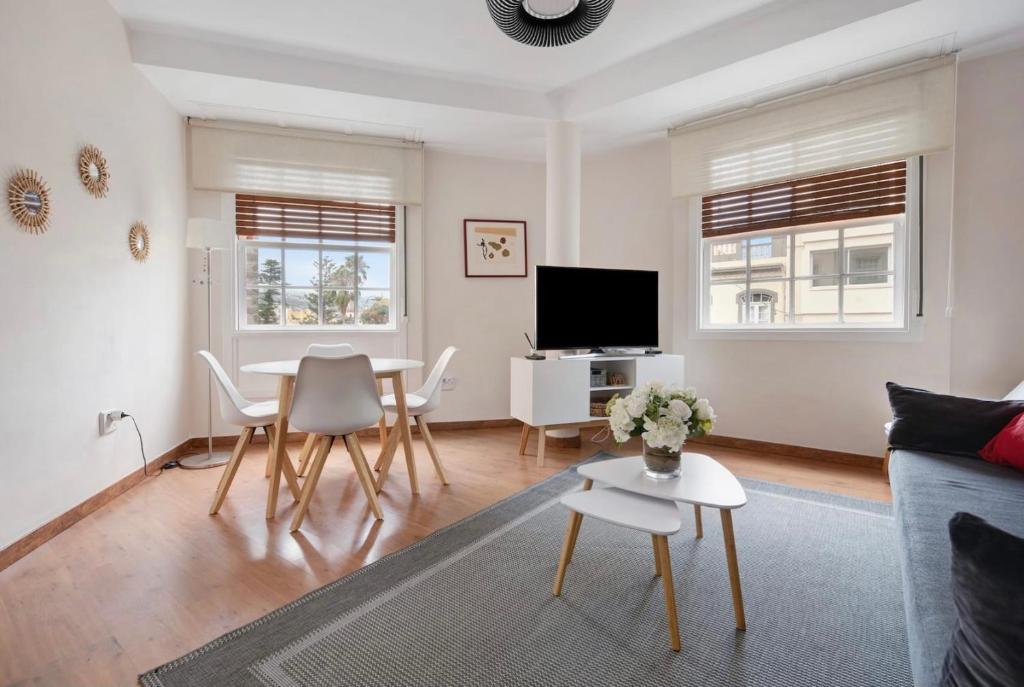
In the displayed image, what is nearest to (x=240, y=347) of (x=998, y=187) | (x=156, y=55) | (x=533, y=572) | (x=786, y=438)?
(x=156, y=55)

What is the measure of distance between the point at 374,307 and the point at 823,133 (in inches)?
142

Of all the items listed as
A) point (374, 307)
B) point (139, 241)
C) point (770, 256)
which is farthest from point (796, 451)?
point (139, 241)

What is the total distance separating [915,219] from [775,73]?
1.27m

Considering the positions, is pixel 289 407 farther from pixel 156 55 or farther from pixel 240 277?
pixel 156 55

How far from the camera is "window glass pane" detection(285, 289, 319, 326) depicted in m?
4.12

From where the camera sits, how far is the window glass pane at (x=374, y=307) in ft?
14.1

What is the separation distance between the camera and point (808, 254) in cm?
360

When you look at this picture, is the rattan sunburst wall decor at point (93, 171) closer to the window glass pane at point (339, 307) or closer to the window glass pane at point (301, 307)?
the window glass pane at point (301, 307)

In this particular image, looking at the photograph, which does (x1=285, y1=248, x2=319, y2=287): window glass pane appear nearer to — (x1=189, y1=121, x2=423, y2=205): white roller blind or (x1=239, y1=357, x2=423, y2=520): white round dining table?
(x1=189, y1=121, x2=423, y2=205): white roller blind

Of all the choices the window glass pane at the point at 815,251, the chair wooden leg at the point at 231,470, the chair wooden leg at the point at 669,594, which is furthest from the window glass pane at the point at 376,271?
the chair wooden leg at the point at 669,594

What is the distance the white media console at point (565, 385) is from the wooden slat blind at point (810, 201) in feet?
3.83

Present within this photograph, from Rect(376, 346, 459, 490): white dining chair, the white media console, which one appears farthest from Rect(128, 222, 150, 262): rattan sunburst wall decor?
the white media console

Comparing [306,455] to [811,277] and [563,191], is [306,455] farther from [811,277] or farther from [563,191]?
[811,277]

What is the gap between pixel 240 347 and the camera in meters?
3.94
